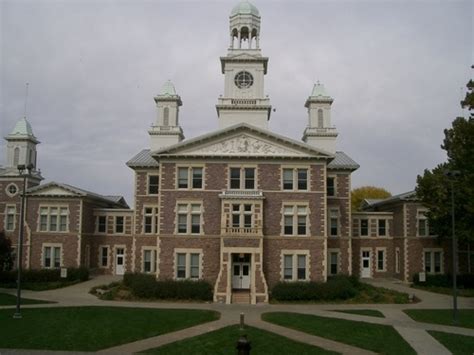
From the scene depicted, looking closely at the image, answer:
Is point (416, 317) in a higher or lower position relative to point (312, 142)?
lower

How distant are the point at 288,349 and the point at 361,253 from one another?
3372 cm

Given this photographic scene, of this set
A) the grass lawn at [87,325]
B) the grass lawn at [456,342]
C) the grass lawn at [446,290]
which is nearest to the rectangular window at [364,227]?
the grass lawn at [446,290]

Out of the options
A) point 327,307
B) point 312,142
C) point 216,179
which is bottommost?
point 327,307

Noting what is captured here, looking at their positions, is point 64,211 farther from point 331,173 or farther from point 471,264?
point 471,264

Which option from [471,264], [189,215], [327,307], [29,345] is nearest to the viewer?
[29,345]

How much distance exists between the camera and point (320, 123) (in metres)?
54.8

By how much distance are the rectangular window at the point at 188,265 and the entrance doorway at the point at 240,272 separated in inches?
115

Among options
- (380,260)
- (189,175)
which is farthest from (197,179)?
(380,260)

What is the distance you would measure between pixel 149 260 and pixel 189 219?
10.7 metres

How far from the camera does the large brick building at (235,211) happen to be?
4041 centimetres

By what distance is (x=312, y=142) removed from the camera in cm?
5441

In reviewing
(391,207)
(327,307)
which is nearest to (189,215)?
(327,307)

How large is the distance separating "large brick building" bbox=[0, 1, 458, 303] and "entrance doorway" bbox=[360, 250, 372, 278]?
0.11m

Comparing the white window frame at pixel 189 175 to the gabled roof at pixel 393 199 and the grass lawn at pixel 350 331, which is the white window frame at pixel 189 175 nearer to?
the grass lawn at pixel 350 331
